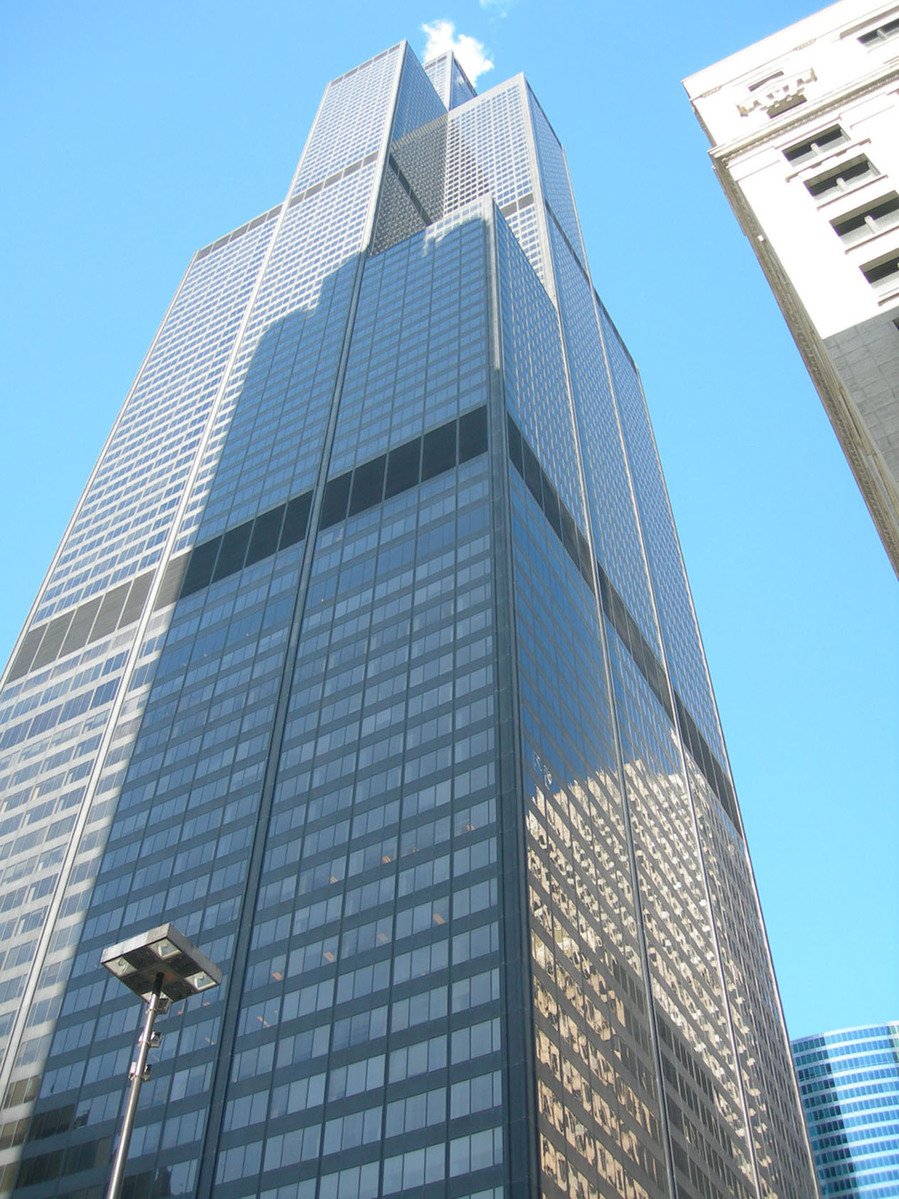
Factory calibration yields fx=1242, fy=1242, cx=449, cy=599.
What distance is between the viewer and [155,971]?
79.8 ft

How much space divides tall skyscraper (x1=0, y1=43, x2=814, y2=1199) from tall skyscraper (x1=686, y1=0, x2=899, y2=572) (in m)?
42.0

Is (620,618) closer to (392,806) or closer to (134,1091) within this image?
(392,806)

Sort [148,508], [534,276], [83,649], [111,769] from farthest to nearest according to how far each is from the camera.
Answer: [534,276], [148,508], [83,649], [111,769]

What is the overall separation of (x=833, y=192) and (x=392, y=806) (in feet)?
189

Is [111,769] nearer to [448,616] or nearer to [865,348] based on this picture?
[448,616]

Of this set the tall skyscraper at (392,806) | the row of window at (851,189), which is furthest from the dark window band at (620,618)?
the row of window at (851,189)

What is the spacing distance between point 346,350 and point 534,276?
32.0 m

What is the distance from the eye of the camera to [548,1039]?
76.2 m

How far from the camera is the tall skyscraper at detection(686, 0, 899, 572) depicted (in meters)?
42.0

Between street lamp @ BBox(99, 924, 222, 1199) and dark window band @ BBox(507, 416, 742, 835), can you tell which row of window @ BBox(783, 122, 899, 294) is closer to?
street lamp @ BBox(99, 924, 222, 1199)

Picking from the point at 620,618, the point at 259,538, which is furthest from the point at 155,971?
the point at 620,618

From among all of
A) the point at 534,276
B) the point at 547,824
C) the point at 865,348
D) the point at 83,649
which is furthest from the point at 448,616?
the point at 534,276

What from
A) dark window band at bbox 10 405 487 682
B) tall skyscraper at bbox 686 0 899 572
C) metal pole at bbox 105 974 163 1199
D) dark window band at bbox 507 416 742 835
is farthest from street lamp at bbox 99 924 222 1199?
dark window band at bbox 507 416 742 835

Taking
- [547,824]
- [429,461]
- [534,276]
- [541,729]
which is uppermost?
[534,276]
